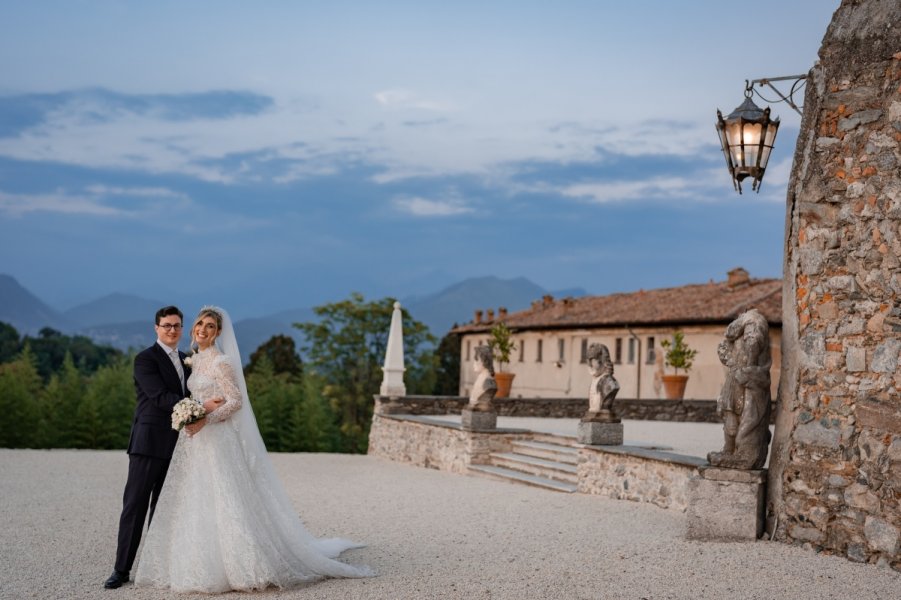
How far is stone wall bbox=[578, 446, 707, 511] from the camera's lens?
10.6 m

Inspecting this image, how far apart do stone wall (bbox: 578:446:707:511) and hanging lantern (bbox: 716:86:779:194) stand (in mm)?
3133

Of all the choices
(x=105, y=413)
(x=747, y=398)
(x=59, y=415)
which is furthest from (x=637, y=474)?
(x=59, y=415)

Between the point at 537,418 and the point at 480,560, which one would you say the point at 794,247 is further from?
the point at 537,418

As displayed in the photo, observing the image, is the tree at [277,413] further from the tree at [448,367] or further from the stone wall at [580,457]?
the tree at [448,367]

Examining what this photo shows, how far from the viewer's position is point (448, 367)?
179ft

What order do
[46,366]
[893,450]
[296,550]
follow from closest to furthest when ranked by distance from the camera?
[296,550] < [893,450] < [46,366]

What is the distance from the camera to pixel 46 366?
50594mm

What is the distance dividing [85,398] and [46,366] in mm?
30908

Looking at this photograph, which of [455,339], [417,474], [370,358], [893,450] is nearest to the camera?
[893,450]

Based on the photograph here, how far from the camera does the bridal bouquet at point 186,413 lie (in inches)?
247

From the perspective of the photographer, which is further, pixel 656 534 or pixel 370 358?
pixel 370 358

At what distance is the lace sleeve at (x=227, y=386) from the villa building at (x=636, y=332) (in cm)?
2545

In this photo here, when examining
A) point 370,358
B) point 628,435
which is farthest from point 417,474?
point 370,358

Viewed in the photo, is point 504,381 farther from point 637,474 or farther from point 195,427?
point 195,427
